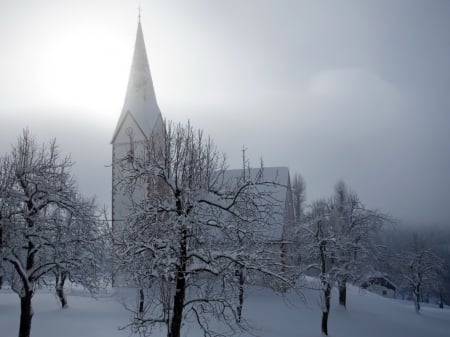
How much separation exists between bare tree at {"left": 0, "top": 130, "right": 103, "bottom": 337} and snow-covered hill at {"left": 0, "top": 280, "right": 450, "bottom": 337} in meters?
4.70

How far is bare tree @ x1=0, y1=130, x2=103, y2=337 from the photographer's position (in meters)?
12.8

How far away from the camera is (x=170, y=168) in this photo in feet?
33.7

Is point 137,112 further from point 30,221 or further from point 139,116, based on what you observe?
point 30,221

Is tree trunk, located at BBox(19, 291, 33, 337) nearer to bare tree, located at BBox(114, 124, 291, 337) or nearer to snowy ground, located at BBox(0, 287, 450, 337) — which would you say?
snowy ground, located at BBox(0, 287, 450, 337)

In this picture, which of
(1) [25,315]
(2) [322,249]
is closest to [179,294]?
(1) [25,315]

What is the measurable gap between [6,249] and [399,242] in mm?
89100

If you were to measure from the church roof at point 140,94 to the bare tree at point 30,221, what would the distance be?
1645cm

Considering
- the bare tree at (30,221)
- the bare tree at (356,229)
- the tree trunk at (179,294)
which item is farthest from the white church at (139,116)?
the tree trunk at (179,294)

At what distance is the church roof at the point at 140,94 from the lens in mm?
31031

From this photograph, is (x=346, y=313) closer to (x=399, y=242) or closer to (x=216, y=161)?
(x=216, y=161)

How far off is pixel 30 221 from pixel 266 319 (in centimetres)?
1375

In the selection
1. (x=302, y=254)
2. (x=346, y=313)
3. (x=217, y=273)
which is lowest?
(x=346, y=313)

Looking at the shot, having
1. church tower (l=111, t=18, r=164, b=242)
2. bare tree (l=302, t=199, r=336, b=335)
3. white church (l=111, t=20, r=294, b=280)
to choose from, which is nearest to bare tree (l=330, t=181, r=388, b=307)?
bare tree (l=302, t=199, r=336, b=335)

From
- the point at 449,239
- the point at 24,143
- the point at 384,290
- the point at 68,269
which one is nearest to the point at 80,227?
the point at 68,269
